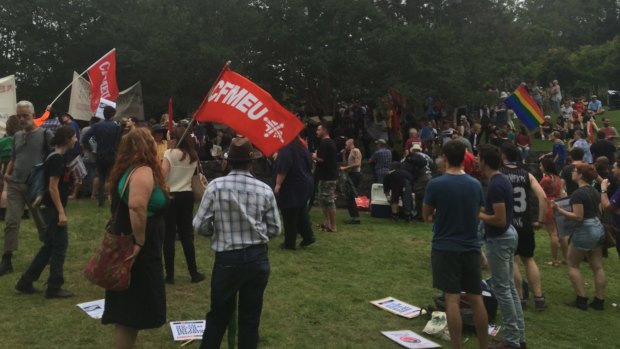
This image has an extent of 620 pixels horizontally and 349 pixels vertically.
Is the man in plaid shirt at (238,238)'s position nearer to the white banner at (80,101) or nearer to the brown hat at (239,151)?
the brown hat at (239,151)

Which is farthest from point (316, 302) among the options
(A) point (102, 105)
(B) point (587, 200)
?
(A) point (102, 105)

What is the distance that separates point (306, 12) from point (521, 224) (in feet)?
47.9

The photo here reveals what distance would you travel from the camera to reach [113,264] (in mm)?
3846

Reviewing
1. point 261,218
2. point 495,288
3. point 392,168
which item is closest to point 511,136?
point 392,168

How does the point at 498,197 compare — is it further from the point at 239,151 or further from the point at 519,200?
the point at 239,151

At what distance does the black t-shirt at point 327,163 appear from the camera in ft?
33.5

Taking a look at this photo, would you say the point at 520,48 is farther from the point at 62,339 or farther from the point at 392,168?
the point at 62,339

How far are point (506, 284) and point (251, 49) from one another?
53.1ft

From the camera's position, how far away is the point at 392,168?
1241 centimetres

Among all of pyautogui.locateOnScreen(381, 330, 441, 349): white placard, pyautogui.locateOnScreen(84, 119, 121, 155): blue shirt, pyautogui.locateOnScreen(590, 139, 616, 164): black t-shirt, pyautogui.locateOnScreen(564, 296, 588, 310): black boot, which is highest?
pyautogui.locateOnScreen(590, 139, 616, 164): black t-shirt

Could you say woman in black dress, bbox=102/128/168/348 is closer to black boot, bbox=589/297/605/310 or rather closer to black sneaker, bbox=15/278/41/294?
black sneaker, bbox=15/278/41/294

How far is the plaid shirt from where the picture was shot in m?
4.11

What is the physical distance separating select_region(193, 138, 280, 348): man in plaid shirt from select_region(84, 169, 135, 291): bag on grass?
53 centimetres

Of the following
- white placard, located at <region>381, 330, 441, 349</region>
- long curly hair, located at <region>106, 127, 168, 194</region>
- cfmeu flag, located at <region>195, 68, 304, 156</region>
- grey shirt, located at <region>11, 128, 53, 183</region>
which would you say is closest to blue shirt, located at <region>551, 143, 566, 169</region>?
white placard, located at <region>381, 330, 441, 349</region>
